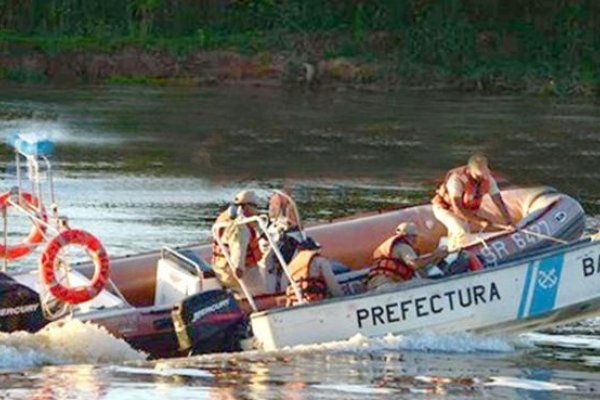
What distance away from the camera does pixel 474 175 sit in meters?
18.0

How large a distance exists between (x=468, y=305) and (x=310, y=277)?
128 cm

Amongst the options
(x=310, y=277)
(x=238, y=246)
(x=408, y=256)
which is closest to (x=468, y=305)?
(x=408, y=256)

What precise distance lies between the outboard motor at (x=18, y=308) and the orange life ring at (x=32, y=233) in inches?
45.3

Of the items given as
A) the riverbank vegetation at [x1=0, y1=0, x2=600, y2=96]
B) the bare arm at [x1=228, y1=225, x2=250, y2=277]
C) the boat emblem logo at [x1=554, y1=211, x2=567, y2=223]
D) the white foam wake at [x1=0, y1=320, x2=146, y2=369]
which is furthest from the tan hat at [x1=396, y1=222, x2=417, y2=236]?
the riverbank vegetation at [x1=0, y1=0, x2=600, y2=96]

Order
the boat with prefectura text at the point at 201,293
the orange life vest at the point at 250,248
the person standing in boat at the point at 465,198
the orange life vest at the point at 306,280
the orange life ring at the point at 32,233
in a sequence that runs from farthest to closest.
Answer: the person standing in boat at the point at 465,198, the orange life ring at the point at 32,233, the orange life vest at the point at 250,248, the orange life vest at the point at 306,280, the boat with prefectura text at the point at 201,293

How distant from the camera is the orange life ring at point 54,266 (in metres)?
15.9

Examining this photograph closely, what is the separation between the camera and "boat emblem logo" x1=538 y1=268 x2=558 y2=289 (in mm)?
16719

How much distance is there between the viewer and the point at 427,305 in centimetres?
1639

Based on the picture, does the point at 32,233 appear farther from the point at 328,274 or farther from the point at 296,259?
the point at 328,274

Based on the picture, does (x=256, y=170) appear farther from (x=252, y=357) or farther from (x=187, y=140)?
(x=252, y=357)

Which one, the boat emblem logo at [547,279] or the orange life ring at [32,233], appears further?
the orange life ring at [32,233]

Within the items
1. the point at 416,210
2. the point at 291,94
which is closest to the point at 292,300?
the point at 416,210

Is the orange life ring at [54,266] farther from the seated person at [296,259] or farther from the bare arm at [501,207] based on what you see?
the bare arm at [501,207]

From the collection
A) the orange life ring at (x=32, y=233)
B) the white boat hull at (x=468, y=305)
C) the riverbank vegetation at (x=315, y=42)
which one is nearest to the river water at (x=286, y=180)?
the white boat hull at (x=468, y=305)
